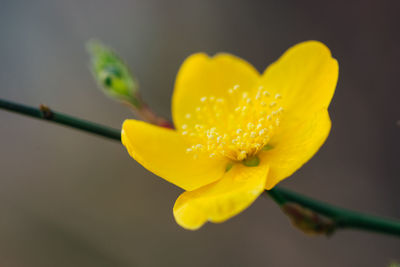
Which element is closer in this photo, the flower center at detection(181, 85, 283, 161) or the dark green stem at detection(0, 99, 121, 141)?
the dark green stem at detection(0, 99, 121, 141)

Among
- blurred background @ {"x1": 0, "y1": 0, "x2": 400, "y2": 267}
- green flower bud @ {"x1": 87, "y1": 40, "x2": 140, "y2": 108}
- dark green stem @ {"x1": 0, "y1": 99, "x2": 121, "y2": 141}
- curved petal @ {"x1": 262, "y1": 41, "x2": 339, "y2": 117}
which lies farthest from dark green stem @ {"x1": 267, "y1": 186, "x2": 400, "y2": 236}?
blurred background @ {"x1": 0, "y1": 0, "x2": 400, "y2": 267}

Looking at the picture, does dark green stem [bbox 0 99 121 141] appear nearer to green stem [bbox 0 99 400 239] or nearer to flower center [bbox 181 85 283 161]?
green stem [bbox 0 99 400 239]

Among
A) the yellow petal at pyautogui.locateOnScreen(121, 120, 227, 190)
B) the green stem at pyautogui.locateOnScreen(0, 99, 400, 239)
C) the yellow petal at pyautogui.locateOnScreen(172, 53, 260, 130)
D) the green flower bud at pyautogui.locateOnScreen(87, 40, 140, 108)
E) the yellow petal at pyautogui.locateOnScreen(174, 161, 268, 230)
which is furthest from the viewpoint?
the yellow petal at pyautogui.locateOnScreen(172, 53, 260, 130)

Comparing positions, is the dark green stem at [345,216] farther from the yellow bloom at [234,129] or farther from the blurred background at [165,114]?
the blurred background at [165,114]

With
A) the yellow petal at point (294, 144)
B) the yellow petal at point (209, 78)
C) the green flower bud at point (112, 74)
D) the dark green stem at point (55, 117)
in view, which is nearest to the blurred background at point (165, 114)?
the yellow petal at point (209, 78)

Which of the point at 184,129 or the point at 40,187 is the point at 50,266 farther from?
the point at 184,129
